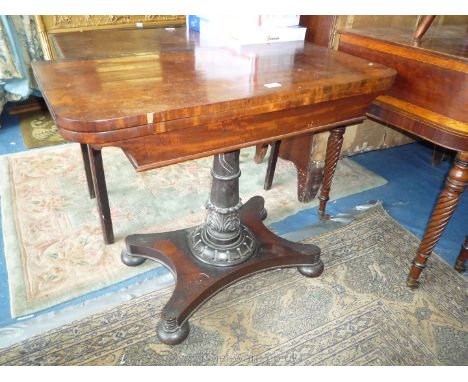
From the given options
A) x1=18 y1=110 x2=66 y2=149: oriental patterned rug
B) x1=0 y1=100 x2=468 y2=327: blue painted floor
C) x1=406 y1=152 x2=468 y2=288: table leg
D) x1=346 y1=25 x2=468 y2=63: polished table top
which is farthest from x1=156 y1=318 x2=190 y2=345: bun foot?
x1=18 y1=110 x2=66 y2=149: oriental patterned rug

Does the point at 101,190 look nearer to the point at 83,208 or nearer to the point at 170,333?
the point at 83,208

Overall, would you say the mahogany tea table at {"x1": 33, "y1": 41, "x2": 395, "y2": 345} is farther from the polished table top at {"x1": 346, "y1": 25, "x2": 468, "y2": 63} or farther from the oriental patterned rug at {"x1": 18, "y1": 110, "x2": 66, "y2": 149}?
the oriental patterned rug at {"x1": 18, "y1": 110, "x2": 66, "y2": 149}

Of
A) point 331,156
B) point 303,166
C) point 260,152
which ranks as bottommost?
point 260,152

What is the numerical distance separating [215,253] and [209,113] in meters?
0.69

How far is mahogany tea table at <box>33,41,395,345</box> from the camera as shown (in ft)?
2.41

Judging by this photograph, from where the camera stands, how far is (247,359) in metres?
1.15

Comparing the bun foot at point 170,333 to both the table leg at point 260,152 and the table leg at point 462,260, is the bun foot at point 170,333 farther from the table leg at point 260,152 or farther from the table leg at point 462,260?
the table leg at point 260,152

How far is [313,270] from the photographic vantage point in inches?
56.5

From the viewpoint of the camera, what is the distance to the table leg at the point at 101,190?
4.31ft

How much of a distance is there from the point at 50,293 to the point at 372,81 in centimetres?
131

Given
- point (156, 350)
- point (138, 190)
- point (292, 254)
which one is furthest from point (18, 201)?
point (292, 254)

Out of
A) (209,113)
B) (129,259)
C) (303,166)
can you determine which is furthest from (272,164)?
(209,113)

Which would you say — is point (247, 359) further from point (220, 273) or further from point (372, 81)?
point (372, 81)
